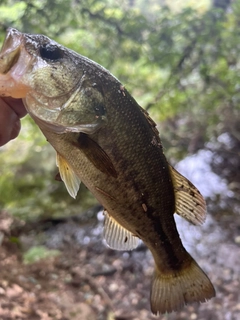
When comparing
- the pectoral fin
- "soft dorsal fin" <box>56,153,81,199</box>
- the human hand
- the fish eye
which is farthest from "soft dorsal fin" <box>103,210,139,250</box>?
the fish eye

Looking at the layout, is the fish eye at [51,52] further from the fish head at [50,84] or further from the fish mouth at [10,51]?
the fish mouth at [10,51]

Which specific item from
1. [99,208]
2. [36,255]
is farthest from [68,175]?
[99,208]

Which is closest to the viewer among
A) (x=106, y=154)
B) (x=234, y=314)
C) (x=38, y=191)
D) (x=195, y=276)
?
(x=106, y=154)

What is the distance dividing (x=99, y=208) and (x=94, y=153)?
4.54 metres

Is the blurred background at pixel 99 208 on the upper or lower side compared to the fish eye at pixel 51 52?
lower

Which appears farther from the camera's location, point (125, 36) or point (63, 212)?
point (63, 212)

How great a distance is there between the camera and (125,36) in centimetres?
471

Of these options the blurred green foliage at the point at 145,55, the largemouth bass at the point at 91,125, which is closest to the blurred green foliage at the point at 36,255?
the blurred green foliage at the point at 145,55

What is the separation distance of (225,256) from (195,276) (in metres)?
Answer: 2.87

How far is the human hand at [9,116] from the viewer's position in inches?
74.6

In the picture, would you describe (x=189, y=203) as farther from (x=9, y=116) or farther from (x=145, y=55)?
(x=145, y=55)

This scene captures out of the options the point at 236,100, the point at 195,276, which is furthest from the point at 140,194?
the point at 236,100

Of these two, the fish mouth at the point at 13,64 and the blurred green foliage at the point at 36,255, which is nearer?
the fish mouth at the point at 13,64

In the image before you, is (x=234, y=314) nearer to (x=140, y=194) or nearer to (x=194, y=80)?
(x=140, y=194)
